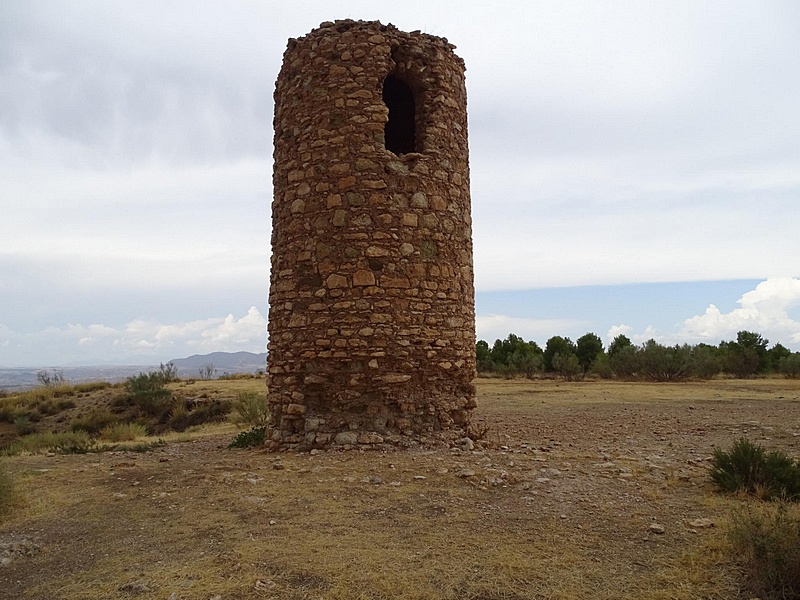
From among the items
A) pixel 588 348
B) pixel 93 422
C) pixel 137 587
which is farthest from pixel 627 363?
pixel 137 587

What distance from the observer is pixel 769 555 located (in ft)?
10.7

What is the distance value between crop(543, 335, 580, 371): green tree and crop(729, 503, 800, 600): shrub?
29.1 m

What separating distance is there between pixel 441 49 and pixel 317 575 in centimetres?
716

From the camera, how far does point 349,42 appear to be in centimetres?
805

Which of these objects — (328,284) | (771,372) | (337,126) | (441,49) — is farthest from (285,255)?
(771,372)

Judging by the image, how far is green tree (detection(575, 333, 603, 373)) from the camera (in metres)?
32.9

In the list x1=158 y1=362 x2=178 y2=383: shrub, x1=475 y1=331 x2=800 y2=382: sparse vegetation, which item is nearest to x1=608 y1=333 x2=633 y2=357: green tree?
x1=475 y1=331 x2=800 y2=382: sparse vegetation

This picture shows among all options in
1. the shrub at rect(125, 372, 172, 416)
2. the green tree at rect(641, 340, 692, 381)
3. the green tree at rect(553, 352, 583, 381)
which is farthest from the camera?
the green tree at rect(553, 352, 583, 381)

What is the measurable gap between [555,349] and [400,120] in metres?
25.1

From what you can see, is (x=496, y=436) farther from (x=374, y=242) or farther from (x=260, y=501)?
(x=260, y=501)

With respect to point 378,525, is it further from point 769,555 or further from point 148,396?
point 148,396

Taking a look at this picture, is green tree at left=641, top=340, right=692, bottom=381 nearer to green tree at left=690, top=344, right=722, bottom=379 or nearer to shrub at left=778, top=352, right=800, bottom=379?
green tree at left=690, top=344, right=722, bottom=379

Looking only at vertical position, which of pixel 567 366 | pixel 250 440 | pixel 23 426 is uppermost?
pixel 567 366

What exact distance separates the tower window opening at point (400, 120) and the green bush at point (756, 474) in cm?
672
